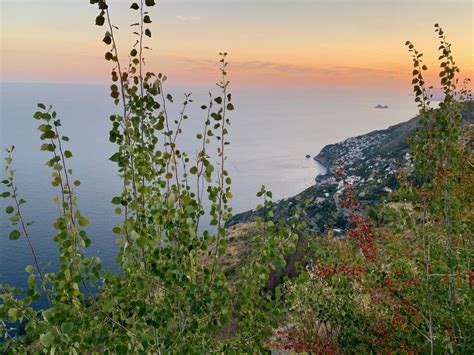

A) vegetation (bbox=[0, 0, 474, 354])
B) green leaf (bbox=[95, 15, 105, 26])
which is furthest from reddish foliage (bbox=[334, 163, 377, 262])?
green leaf (bbox=[95, 15, 105, 26])

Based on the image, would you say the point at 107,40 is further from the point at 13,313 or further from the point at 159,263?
the point at 13,313

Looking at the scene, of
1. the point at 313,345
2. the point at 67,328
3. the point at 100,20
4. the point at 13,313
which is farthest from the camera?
the point at 313,345

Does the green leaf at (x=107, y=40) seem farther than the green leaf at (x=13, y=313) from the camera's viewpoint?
Yes

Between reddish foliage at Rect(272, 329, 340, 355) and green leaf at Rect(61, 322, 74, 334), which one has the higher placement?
→ green leaf at Rect(61, 322, 74, 334)

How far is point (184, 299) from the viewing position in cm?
551

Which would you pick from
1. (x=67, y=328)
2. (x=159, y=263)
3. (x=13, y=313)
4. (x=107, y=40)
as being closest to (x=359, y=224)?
(x=159, y=263)

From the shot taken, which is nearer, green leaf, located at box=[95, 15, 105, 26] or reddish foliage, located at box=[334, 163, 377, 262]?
green leaf, located at box=[95, 15, 105, 26]

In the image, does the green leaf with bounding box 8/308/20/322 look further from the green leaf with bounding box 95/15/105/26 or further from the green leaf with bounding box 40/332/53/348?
the green leaf with bounding box 95/15/105/26

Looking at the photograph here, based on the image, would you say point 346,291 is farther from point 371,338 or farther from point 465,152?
point 465,152

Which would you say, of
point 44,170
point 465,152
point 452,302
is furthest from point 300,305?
point 44,170

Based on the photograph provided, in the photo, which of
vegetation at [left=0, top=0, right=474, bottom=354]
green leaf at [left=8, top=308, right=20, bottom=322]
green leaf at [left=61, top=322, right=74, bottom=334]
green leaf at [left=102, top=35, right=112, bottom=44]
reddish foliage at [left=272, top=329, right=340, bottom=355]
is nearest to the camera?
green leaf at [left=61, top=322, right=74, bottom=334]

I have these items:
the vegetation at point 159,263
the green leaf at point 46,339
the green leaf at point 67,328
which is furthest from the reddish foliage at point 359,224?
the green leaf at point 46,339

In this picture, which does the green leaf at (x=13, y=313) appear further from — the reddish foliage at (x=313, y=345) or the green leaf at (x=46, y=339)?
the reddish foliage at (x=313, y=345)

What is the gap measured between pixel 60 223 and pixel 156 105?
2211mm
